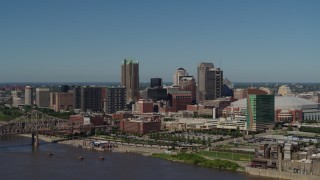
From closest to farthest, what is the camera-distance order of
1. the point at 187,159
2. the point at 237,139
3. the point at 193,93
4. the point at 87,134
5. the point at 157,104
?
1. the point at 187,159
2. the point at 237,139
3. the point at 87,134
4. the point at 157,104
5. the point at 193,93

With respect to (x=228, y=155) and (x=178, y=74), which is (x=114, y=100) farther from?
(x=228, y=155)

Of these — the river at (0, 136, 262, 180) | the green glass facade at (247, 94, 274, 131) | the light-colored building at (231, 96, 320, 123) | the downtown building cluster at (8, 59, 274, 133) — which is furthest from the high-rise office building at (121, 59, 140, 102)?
the river at (0, 136, 262, 180)

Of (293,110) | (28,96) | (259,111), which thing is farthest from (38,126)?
(28,96)

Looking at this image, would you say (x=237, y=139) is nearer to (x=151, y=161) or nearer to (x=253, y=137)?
(x=253, y=137)

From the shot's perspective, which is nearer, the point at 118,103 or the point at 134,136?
the point at 134,136

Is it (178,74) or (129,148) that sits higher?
(178,74)

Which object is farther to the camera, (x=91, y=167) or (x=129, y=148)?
(x=129, y=148)

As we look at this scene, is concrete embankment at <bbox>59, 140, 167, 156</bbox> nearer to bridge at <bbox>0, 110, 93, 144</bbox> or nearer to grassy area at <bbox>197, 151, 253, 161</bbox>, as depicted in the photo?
bridge at <bbox>0, 110, 93, 144</bbox>

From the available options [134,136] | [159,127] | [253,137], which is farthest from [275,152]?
[159,127]
